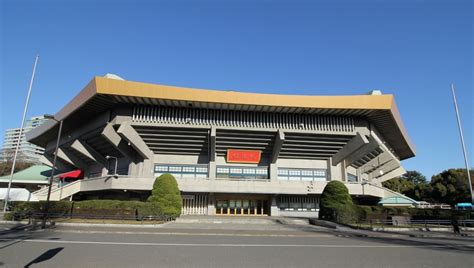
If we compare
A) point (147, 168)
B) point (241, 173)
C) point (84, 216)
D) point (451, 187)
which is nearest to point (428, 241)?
point (84, 216)

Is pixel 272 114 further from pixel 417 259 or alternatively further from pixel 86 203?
pixel 417 259

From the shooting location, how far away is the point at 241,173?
36.6 m

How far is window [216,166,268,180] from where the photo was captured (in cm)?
3634

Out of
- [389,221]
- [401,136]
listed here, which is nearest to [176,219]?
[389,221]

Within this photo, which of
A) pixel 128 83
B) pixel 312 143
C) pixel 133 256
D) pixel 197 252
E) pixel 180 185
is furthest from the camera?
pixel 312 143

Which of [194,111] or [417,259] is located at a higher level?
[194,111]

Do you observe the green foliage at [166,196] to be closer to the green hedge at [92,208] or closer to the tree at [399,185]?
the green hedge at [92,208]

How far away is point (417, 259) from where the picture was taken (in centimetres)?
910

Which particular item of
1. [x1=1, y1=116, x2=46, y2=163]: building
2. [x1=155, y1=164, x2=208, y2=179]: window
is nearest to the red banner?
[x1=155, y1=164, x2=208, y2=179]: window

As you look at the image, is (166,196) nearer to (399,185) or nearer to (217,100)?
(217,100)

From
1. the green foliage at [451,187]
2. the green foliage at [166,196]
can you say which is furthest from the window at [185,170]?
the green foliage at [451,187]

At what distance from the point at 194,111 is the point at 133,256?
2549cm

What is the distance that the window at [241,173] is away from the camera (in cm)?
3634

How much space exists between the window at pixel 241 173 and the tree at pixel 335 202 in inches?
463
